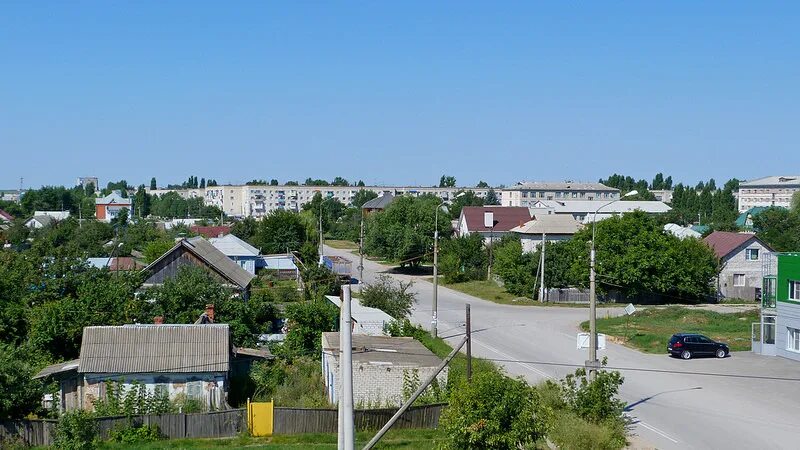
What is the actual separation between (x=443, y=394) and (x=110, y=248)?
195ft

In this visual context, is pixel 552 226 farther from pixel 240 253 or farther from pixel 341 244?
pixel 341 244

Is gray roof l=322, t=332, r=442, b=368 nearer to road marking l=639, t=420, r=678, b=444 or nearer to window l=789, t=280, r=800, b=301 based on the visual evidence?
road marking l=639, t=420, r=678, b=444

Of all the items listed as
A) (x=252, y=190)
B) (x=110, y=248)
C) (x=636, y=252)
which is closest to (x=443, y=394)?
(x=636, y=252)

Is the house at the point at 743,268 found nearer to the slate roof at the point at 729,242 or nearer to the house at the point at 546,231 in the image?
the slate roof at the point at 729,242

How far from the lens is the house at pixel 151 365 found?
23906mm

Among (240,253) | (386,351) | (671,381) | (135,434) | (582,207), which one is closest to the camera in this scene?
(135,434)

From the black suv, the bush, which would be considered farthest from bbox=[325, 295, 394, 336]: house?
the bush

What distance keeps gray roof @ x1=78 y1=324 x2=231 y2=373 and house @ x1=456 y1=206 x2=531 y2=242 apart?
58.1m

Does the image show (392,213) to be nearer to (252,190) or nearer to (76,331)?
(76,331)

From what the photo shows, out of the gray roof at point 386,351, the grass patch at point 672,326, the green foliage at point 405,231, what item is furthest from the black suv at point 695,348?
the green foliage at point 405,231

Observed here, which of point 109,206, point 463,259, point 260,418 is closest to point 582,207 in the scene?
point 463,259

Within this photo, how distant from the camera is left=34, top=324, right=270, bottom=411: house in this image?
2391cm

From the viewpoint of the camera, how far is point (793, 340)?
114 feet

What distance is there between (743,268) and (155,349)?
147 ft
